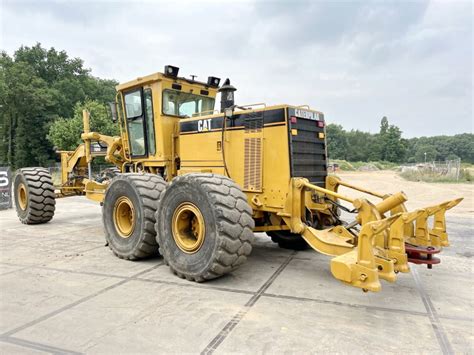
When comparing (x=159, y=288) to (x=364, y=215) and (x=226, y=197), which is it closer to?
(x=226, y=197)

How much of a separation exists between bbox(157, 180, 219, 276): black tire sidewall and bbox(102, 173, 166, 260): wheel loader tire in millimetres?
446

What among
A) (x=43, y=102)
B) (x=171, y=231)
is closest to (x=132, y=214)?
(x=171, y=231)

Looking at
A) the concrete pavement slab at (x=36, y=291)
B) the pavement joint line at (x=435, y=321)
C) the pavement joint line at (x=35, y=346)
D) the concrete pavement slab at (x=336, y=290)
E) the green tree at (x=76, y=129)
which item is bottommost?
the pavement joint line at (x=435, y=321)

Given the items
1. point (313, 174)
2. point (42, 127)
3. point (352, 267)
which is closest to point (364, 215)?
point (352, 267)

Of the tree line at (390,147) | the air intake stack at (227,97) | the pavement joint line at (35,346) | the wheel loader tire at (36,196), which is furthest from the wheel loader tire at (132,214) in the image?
the tree line at (390,147)

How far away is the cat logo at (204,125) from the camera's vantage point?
5.85 m

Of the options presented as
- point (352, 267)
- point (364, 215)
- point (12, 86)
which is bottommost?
point (352, 267)

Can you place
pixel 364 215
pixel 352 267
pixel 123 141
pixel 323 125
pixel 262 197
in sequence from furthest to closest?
pixel 123 141, pixel 323 125, pixel 262 197, pixel 364 215, pixel 352 267

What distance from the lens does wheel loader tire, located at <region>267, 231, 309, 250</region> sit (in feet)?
20.9

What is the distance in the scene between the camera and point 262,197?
5227mm

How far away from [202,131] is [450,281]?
13.4 feet

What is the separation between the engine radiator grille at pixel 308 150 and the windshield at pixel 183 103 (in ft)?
8.11

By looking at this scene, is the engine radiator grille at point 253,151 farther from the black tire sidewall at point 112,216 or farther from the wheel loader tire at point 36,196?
the wheel loader tire at point 36,196

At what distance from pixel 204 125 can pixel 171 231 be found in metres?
1.84
